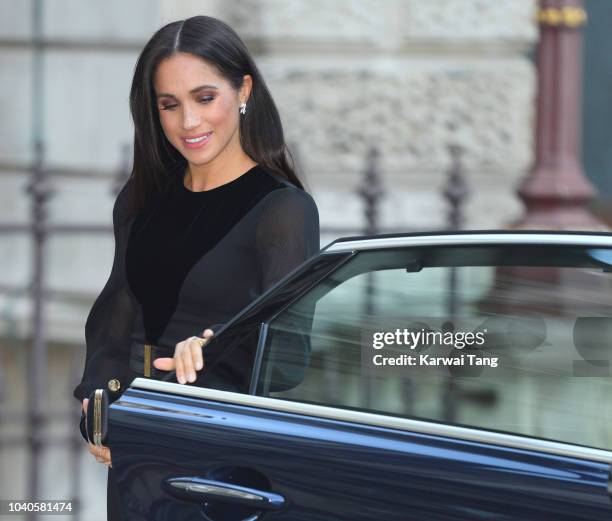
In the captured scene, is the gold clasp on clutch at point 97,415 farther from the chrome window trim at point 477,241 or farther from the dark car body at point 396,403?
the chrome window trim at point 477,241

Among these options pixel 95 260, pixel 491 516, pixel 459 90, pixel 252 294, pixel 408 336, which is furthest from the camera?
pixel 95 260

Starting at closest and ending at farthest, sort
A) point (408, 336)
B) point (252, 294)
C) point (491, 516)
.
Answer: point (491, 516) < point (408, 336) < point (252, 294)

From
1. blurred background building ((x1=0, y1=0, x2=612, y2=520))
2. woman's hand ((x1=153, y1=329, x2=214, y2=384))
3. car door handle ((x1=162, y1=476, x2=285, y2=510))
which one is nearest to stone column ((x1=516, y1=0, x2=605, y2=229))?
blurred background building ((x1=0, y1=0, x2=612, y2=520))

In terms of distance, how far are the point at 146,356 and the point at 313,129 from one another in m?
3.25

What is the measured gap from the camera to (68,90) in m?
6.24

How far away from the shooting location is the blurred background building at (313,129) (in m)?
5.10

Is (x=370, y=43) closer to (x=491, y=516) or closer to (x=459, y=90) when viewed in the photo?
(x=459, y=90)

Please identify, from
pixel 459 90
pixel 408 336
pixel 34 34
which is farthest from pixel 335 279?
pixel 34 34

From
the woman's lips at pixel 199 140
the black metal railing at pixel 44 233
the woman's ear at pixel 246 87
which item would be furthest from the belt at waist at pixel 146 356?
the black metal railing at pixel 44 233

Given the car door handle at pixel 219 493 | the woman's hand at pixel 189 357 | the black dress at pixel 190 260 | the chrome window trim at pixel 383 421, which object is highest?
the black dress at pixel 190 260

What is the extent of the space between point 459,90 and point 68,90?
1861mm

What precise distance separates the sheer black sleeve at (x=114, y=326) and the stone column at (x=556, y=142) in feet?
8.83

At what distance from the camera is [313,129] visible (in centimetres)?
570

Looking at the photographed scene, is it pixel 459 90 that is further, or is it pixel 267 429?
pixel 459 90
